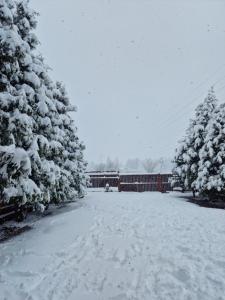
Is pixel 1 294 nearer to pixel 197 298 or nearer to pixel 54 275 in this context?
pixel 54 275

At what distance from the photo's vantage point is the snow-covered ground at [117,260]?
193 inches

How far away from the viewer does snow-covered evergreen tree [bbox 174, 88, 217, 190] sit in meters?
16.5

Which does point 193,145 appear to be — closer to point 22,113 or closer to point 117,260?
point 22,113

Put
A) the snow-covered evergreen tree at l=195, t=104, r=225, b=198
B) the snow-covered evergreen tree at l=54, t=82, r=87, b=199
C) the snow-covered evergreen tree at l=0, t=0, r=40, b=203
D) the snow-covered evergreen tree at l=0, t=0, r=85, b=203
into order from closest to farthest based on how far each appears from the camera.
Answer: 1. the snow-covered evergreen tree at l=0, t=0, r=40, b=203
2. the snow-covered evergreen tree at l=0, t=0, r=85, b=203
3. the snow-covered evergreen tree at l=54, t=82, r=87, b=199
4. the snow-covered evergreen tree at l=195, t=104, r=225, b=198

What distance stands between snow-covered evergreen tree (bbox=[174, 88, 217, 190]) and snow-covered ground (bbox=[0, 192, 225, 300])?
652 cm

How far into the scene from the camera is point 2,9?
668 centimetres

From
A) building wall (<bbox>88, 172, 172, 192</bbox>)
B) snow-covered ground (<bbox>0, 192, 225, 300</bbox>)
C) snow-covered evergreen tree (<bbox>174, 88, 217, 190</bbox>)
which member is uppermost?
snow-covered evergreen tree (<bbox>174, 88, 217, 190</bbox>)

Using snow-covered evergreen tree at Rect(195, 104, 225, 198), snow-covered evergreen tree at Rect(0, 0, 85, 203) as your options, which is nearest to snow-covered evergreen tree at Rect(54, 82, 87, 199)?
snow-covered evergreen tree at Rect(0, 0, 85, 203)

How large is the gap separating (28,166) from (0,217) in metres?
3.91

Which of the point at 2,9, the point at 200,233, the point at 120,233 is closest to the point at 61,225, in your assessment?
the point at 120,233

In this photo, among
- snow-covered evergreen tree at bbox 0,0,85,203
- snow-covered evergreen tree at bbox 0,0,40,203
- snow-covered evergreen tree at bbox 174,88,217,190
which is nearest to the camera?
snow-covered evergreen tree at bbox 0,0,40,203

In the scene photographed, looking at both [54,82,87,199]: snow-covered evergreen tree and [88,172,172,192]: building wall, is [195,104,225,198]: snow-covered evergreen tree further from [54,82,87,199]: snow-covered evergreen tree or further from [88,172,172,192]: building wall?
[88,172,172,192]: building wall

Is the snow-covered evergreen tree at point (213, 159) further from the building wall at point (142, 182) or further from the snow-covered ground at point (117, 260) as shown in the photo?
the building wall at point (142, 182)

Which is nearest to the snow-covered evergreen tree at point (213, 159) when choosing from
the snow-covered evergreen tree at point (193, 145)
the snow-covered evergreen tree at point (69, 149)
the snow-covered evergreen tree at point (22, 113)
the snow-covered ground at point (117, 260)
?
the snow-covered evergreen tree at point (193, 145)
